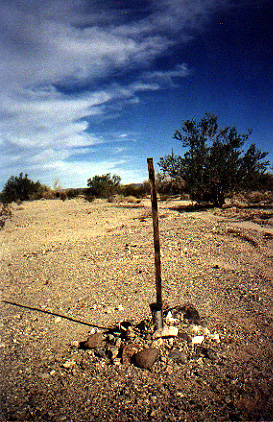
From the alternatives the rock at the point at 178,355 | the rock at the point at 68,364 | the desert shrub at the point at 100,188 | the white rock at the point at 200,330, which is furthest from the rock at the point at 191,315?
the desert shrub at the point at 100,188

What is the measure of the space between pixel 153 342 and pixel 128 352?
0.95 ft

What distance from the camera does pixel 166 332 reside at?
2863 millimetres

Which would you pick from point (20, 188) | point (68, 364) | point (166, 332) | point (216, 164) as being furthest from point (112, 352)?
point (20, 188)

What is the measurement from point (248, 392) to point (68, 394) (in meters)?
1.40

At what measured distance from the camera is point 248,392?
2168 millimetres

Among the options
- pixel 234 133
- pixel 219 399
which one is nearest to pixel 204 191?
pixel 234 133

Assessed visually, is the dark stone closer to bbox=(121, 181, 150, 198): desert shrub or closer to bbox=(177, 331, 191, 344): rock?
bbox=(177, 331, 191, 344): rock

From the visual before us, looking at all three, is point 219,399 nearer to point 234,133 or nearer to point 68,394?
point 68,394

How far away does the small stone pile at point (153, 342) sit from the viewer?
8.45ft

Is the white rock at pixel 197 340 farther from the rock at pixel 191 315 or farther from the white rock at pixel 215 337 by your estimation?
the rock at pixel 191 315

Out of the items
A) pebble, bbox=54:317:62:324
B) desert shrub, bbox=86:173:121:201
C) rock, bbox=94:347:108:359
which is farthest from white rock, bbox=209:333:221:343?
desert shrub, bbox=86:173:121:201

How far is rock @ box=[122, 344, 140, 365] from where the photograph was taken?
8.32 ft

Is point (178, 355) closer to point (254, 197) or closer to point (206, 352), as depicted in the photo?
point (206, 352)

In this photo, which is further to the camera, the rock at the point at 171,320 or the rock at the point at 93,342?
the rock at the point at 171,320
